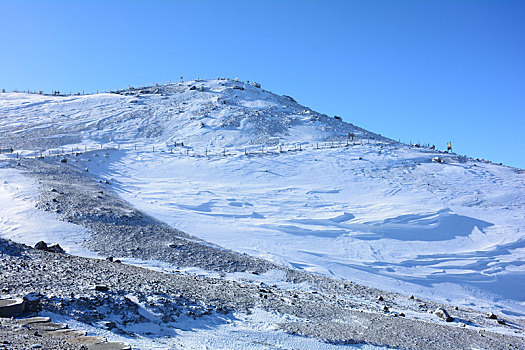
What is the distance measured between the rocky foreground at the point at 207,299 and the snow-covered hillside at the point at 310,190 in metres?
3.31

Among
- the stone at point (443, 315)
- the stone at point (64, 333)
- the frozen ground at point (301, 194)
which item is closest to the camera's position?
the stone at point (64, 333)

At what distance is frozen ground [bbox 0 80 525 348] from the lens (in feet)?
57.7

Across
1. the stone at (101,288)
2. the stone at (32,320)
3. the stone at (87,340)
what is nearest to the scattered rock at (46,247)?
the stone at (101,288)

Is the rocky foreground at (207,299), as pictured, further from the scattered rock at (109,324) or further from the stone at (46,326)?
the stone at (46,326)

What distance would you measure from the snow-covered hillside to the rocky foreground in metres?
3.31

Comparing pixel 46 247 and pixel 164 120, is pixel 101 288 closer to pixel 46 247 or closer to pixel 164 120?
pixel 46 247

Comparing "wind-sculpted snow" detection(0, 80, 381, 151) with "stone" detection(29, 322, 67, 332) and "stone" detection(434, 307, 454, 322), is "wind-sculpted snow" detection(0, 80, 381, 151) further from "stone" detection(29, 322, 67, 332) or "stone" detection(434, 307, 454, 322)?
"stone" detection(29, 322, 67, 332)

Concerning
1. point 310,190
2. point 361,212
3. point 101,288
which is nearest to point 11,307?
point 101,288

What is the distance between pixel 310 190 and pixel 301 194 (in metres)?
1.11

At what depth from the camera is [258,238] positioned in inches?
774

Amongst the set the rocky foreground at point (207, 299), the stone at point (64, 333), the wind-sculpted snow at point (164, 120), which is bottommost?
the rocky foreground at point (207, 299)

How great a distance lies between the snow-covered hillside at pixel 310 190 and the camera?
60.0 ft

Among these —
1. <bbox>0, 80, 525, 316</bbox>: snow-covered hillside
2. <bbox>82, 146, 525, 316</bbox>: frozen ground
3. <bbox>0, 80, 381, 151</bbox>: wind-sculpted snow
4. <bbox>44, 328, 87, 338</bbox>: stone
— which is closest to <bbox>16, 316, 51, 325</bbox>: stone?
<bbox>44, 328, 87, 338</bbox>: stone

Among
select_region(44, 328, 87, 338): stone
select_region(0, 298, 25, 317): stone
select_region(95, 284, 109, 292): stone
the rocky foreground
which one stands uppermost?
select_region(0, 298, 25, 317): stone
